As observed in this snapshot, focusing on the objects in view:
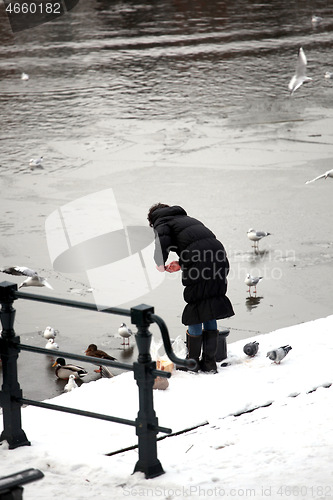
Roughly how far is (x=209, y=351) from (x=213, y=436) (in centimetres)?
144

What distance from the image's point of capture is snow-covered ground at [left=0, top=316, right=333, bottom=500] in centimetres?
440

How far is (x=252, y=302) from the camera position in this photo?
934 centimetres

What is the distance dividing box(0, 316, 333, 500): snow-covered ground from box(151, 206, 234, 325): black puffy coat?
19.0 inches

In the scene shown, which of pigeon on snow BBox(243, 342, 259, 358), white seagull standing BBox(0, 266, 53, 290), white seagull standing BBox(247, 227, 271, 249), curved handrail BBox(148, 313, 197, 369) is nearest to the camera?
curved handrail BBox(148, 313, 197, 369)

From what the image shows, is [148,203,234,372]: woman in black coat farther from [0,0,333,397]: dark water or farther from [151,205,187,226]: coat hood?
[0,0,333,397]: dark water

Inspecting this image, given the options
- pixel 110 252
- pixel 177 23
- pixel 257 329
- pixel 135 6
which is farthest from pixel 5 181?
pixel 135 6

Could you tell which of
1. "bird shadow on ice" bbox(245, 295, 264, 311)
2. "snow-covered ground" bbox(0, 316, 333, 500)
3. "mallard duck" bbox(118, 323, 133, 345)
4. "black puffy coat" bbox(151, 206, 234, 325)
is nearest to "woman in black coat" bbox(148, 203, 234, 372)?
"black puffy coat" bbox(151, 206, 234, 325)

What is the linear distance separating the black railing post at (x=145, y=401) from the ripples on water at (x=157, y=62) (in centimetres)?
1133

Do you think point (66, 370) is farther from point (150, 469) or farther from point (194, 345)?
point (150, 469)

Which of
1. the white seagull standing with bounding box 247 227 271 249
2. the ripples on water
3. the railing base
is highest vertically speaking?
the ripples on water

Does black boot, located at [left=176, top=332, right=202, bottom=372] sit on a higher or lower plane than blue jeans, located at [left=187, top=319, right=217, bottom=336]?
lower

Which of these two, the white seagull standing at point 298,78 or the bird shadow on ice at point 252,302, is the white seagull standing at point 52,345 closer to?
the bird shadow on ice at point 252,302

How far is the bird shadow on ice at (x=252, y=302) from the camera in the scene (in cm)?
923

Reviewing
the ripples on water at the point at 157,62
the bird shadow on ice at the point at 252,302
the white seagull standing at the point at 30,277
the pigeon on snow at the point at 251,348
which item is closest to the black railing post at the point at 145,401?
the pigeon on snow at the point at 251,348
